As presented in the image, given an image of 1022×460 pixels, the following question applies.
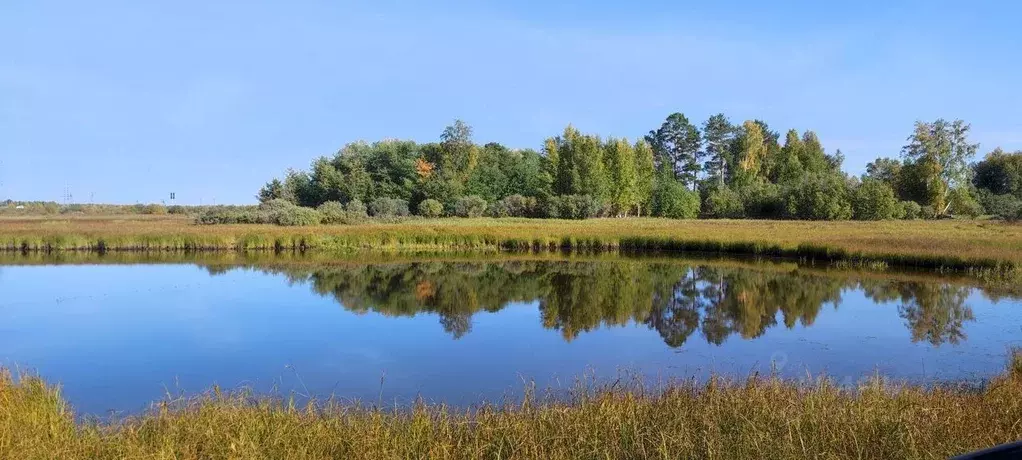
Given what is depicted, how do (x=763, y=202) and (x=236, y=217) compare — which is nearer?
(x=236, y=217)

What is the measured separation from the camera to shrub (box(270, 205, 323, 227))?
42.6 metres

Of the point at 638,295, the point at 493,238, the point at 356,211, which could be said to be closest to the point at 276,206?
the point at 356,211

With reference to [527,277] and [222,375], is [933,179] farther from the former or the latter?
[222,375]

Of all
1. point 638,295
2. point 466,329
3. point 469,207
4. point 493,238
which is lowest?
point 466,329

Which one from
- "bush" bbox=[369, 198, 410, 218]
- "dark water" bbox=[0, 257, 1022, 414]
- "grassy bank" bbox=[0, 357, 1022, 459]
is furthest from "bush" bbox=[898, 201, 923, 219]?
"grassy bank" bbox=[0, 357, 1022, 459]

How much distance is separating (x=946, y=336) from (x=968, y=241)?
53.2 ft

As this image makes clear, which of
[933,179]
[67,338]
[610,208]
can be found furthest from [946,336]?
[610,208]

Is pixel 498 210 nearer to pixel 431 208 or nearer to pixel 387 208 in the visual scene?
pixel 431 208

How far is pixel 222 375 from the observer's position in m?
9.29

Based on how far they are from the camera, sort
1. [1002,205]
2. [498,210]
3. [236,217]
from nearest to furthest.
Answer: [236,217] < [1002,205] < [498,210]

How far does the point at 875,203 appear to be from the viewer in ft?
158

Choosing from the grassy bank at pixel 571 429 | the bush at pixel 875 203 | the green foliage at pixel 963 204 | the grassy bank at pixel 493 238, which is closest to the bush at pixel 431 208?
the grassy bank at pixel 493 238

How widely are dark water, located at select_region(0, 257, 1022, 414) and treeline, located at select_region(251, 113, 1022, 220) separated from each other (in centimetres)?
3077

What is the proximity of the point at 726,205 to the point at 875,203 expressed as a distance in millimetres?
12824
